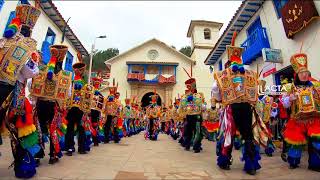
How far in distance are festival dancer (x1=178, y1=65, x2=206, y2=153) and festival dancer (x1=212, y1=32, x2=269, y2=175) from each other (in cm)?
240

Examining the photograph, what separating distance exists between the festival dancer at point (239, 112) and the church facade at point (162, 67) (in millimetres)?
23377

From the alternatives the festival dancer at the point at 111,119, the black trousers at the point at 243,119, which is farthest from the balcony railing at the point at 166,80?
the black trousers at the point at 243,119

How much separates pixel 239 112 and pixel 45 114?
3471 mm

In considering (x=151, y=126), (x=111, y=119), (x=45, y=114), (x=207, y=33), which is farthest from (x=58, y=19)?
(x=207, y=33)

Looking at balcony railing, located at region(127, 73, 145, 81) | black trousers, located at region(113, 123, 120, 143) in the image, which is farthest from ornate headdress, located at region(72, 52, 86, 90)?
balcony railing, located at region(127, 73, 145, 81)

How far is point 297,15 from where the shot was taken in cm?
828

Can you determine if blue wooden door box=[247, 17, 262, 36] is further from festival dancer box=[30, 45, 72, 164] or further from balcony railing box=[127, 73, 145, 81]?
balcony railing box=[127, 73, 145, 81]

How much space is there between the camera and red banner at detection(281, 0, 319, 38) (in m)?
7.59

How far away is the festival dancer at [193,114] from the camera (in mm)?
6945

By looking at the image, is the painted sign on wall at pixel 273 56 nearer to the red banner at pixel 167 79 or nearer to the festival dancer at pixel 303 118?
the festival dancer at pixel 303 118

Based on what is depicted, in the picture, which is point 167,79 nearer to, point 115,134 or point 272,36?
point 272,36

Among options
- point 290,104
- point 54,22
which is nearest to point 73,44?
point 54,22

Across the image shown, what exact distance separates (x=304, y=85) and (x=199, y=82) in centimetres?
2480

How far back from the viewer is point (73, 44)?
19.6 meters
